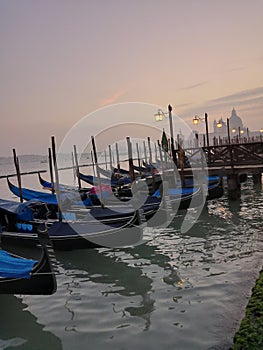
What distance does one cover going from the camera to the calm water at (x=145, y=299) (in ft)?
12.6

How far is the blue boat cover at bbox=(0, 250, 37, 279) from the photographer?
4223mm

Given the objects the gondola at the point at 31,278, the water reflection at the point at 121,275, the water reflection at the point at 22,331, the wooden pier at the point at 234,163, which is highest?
the wooden pier at the point at 234,163

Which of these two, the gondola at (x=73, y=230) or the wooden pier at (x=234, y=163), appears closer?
the gondola at (x=73, y=230)

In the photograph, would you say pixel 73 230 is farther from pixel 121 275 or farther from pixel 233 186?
pixel 233 186

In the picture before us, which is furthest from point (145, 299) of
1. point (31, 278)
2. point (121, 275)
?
point (31, 278)

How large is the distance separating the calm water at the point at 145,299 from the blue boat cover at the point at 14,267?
0.70 meters

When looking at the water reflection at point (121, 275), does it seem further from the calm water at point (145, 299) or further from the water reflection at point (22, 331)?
the water reflection at point (22, 331)

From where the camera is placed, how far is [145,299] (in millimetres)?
4812

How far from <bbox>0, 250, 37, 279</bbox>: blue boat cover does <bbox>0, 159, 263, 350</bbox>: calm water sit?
705 mm

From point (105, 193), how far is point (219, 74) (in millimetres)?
10196

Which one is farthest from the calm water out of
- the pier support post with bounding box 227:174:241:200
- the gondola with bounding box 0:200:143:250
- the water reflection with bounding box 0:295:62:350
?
the pier support post with bounding box 227:174:241:200

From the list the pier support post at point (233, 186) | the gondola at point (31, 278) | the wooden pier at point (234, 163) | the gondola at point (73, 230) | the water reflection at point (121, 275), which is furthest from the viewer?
the pier support post at point (233, 186)

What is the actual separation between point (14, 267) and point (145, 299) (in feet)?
6.27

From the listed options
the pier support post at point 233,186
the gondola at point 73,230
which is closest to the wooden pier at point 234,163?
the pier support post at point 233,186
